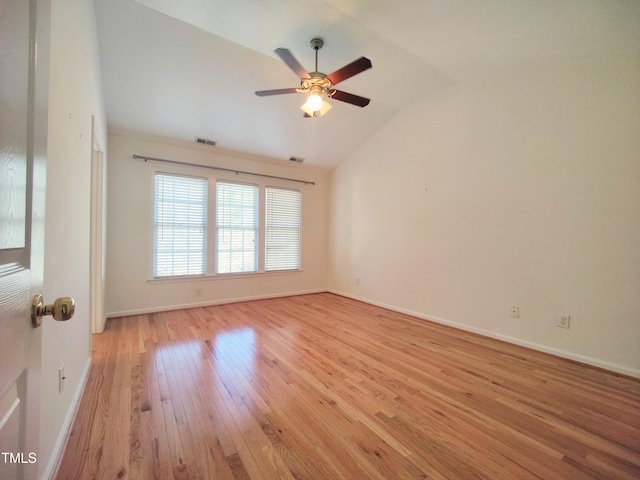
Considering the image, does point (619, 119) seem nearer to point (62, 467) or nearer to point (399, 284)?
point (399, 284)

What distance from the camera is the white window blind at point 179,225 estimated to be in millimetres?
3988

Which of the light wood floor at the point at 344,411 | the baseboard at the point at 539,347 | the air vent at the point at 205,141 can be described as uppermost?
the air vent at the point at 205,141

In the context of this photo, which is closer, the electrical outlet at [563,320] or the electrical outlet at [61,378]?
the electrical outlet at [61,378]

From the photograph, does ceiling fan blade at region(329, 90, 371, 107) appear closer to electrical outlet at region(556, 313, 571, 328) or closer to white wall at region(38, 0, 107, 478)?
white wall at region(38, 0, 107, 478)

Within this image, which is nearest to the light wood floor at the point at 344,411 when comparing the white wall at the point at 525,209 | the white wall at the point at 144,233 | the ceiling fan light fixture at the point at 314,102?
the white wall at the point at 525,209

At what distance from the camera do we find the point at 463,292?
3420mm

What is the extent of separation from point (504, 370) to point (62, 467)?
304 centimetres

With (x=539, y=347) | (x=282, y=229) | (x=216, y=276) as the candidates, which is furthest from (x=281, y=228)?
(x=539, y=347)

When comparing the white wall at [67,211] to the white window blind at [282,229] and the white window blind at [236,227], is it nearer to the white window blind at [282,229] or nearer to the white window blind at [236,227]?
the white window blind at [236,227]

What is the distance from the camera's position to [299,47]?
9.05 feet

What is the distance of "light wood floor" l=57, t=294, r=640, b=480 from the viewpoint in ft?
4.44

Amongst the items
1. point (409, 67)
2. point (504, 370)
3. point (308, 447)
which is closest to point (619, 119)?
point (409, 67)

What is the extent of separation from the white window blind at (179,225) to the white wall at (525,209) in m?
2.97

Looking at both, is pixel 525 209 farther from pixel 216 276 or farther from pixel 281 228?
pixel 216 276
